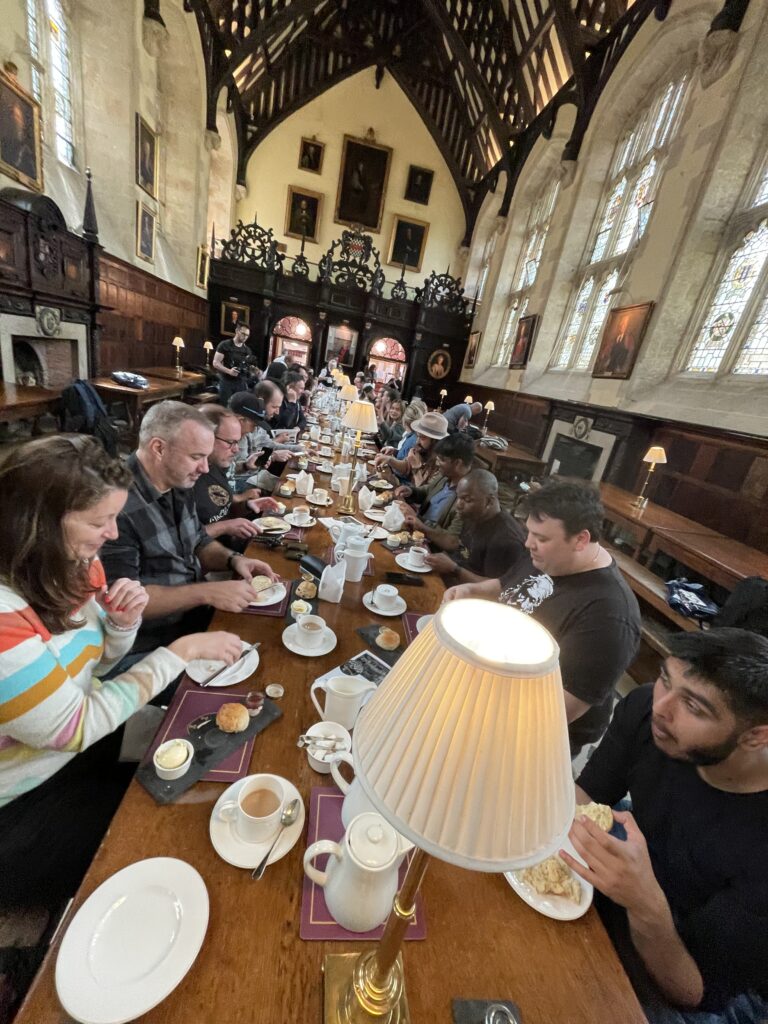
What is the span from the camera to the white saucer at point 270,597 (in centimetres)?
163

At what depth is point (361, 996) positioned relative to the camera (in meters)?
0.66

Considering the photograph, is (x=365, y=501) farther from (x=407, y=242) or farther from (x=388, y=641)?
(x=407, y=242)

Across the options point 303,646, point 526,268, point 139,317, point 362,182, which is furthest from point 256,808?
point 362,182

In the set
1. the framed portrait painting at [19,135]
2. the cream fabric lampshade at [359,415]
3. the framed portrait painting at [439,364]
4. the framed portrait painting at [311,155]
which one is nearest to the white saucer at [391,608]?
the cream fabric lampshade at [359,415]

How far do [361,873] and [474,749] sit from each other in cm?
45

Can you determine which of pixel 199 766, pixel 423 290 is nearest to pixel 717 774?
pixel 199 766

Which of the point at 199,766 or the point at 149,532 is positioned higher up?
the point at 149,532

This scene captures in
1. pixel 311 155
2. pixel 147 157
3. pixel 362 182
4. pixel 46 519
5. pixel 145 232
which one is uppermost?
pixel 311 155

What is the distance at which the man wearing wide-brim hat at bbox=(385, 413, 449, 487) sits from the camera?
4.16 m

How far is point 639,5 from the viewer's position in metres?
7.05

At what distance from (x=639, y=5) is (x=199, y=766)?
12.2 m

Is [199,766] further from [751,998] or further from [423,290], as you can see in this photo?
[423,290]

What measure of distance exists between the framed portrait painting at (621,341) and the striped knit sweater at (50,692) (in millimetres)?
7089

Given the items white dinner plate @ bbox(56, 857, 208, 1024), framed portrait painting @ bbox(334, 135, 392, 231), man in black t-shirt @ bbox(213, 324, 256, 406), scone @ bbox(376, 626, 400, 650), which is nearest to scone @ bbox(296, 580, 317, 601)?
scone @ bbox(376, 626, 400, 650)
